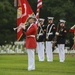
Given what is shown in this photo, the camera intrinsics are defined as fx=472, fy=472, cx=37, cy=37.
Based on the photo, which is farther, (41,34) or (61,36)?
(41,34)

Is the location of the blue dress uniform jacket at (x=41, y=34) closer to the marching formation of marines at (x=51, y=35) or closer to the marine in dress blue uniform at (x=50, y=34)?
the marching formation of marines at (x=51, y=35)

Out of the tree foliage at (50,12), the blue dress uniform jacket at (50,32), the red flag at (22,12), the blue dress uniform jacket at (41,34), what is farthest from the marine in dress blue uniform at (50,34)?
the tree foliage at (50,12)

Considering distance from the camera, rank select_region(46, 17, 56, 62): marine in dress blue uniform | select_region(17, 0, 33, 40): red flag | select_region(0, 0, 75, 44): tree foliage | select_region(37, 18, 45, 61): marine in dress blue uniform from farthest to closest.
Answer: select_region(0, 0, 75, 44): tree foliage < select_region(17, 0, 33, 40): red flag < select_region(37, 18, 45, 61): marine in dress blue uniform < select_region(46, 17, 56, 62): marine in dress blue uniform

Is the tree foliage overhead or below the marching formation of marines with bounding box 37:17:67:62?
overhead

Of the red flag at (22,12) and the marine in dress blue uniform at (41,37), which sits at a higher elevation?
the red flag at (22,12)

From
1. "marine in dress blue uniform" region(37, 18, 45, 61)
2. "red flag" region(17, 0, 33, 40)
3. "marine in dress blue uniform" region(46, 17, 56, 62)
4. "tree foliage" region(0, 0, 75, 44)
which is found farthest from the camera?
"tree foliage" region(0, 0, 75, 44)

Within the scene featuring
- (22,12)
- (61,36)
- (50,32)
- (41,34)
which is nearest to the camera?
(50,32)

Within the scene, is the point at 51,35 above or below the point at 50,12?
below

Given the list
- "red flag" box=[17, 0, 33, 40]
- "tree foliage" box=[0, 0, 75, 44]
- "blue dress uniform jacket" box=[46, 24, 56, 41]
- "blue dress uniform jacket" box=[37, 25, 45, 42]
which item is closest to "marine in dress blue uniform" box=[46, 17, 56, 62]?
"blue dress uniform jacket" box=[46, 24, 56, 41]

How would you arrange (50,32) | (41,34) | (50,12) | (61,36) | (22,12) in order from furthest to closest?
(50,12)
(22,12)
(41,34)
(61,36)
(50,32)

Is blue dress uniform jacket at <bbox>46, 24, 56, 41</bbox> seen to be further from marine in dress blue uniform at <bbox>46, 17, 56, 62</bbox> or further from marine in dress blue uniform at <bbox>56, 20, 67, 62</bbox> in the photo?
marine in dress blue uniform at <bbox>56, 20, 67, 62</bbox>

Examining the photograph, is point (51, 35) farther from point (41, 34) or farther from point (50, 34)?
point (41, 34)

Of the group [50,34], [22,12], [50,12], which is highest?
[50,12]

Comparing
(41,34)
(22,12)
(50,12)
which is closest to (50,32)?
(41,34)
